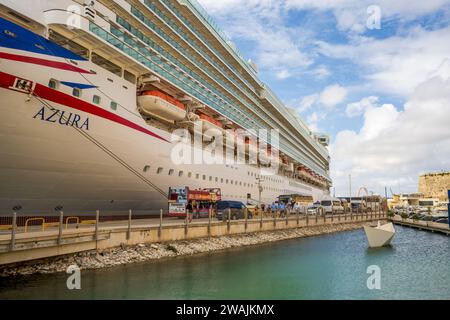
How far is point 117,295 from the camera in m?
11.2

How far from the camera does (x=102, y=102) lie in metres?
17.1

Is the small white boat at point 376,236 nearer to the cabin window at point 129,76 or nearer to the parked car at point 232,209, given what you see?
the parked car at point 232,209

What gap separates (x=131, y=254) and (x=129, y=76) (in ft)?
34.4

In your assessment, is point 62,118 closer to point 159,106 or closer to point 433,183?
point 159,106

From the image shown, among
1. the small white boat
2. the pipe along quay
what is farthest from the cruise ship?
the small white boat

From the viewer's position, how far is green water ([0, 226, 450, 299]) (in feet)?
38.0

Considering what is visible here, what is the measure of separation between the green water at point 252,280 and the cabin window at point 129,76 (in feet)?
35.3

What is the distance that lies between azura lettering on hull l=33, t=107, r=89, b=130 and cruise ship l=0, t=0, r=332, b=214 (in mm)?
44

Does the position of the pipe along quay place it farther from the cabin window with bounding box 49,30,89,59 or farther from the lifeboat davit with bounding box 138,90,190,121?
the cabin window with bounding box 49,30,89,59

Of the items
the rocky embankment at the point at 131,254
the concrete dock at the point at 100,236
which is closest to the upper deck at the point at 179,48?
the concrete dock at the point at 100,236

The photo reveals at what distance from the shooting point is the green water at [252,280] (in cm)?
1158
